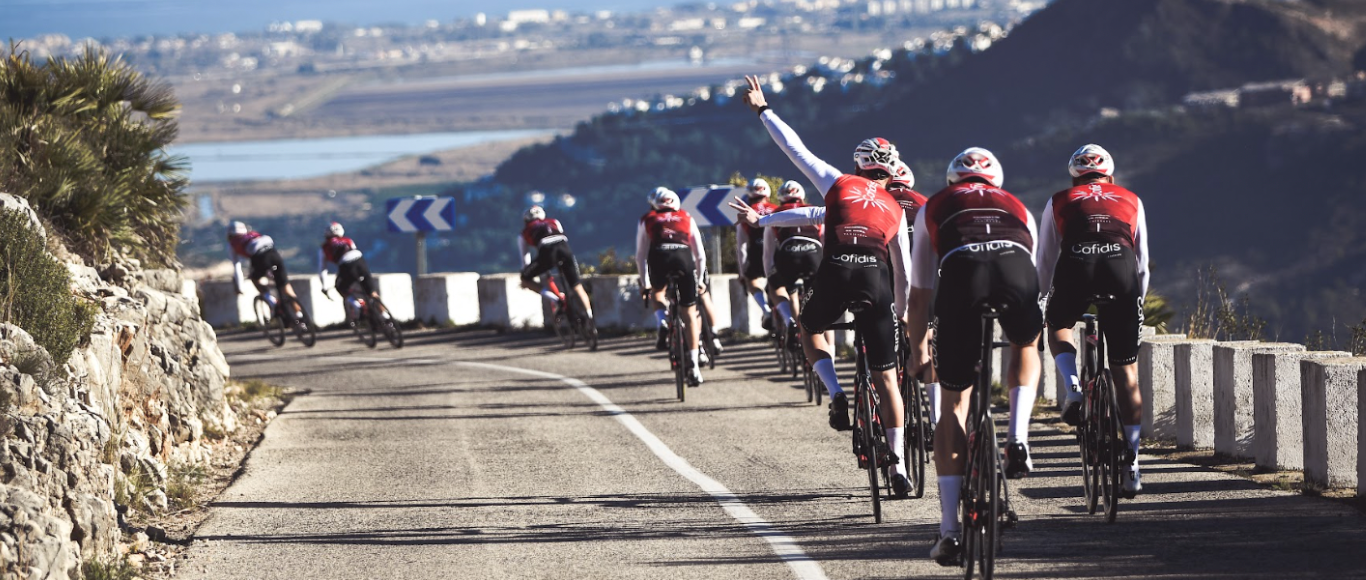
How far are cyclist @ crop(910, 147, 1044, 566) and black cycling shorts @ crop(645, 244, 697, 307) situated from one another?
7.75 metres

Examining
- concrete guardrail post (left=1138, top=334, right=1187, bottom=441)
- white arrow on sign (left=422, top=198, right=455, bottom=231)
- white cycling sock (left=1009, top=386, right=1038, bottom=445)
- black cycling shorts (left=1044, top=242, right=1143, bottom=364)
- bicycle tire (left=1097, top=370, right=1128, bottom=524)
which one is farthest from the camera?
white arrow on sign (left=422, top=198, right=455, bottom=231)

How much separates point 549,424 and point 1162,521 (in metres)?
6.36

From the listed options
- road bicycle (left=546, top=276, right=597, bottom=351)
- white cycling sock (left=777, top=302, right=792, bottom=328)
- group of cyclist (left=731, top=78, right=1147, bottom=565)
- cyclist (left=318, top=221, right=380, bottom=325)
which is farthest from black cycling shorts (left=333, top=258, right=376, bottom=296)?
group of cyclist (left=731, top=78, right=1147, bottom=565)

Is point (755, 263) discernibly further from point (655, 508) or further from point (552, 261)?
point (655, 508)

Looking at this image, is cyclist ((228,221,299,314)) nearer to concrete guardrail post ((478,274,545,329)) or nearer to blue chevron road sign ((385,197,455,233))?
concrete guardrail post ((478,274,545,329))

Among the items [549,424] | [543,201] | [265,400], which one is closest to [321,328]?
[265,400]

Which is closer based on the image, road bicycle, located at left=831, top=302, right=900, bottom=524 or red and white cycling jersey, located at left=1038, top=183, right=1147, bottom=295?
red and white cycling jersey, located at left=1038, top=183, right=1147, bottom=295

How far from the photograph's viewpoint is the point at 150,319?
1310 cm

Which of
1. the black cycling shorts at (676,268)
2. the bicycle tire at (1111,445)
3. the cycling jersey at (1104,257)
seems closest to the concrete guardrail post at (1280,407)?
the cycling jersey at (1104,257)

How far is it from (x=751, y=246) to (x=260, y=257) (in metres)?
9.62

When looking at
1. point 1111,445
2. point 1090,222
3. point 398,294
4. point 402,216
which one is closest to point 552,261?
point 398,294

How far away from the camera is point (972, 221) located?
7133 mm

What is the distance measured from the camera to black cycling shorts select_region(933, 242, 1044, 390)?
701 cm

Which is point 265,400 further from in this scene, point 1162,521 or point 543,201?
point 543,201
